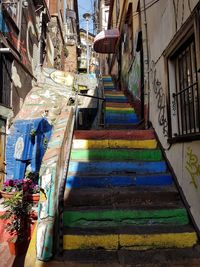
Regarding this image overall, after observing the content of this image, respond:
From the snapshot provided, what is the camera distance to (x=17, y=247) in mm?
4402

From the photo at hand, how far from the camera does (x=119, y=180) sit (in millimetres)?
4359

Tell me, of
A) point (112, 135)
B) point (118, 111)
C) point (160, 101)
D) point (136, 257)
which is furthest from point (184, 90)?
point (118, 111)

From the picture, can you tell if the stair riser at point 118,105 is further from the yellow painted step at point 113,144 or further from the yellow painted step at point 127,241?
the yellow painted step at point 127,241

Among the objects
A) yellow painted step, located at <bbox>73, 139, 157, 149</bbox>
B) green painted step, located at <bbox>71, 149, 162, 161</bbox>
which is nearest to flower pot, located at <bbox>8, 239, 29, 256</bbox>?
green painted step, located at <bbox>71, 149, 162, 161</bbox>

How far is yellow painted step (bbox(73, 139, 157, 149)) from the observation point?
509 cm

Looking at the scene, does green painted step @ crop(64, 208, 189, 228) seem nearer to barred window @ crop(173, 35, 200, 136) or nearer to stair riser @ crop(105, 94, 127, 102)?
barred window @ crop(173, 35, 200, 136)

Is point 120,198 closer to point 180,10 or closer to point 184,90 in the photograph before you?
point 184,90

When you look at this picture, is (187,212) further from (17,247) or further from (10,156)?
(10,156)

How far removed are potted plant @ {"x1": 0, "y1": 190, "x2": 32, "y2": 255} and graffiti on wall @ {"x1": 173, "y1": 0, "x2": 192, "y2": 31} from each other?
13.5 ft

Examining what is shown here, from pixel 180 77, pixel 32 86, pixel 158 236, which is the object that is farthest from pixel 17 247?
pixel 32 86

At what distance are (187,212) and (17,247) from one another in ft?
9.44

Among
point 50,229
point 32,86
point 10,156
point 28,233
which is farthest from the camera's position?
point 32,86

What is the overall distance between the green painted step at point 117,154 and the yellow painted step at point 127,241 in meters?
1.79

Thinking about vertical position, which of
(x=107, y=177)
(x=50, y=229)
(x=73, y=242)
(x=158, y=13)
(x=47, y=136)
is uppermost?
(x=158, y=13)
